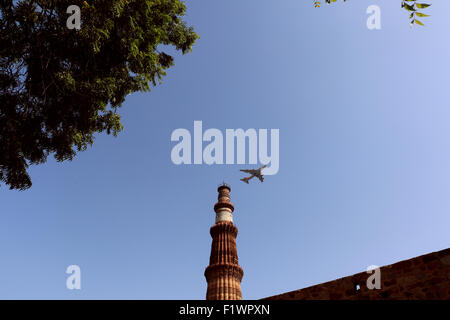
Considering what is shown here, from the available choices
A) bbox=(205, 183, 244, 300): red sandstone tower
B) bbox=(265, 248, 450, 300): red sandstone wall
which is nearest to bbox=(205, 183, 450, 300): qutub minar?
bbox=(265, 248, 450, 300): red sandstone wall

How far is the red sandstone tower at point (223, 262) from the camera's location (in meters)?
25.9

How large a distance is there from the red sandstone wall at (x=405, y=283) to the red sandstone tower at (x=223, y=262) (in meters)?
19.8

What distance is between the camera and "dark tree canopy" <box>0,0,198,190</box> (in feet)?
32.2

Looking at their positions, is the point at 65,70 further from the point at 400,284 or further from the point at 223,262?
the point at 223,262

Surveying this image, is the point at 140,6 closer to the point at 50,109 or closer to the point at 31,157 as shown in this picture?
the point at 50,109

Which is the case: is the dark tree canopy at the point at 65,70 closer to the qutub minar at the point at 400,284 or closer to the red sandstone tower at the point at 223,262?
the qutub minar at the point at 400,284

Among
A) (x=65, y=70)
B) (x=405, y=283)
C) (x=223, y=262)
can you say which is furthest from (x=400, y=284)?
(x=223, y=262)

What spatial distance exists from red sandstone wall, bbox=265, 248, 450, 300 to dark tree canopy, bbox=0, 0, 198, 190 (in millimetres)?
9463

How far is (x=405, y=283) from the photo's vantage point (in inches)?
246

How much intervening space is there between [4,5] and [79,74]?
2.82 metres

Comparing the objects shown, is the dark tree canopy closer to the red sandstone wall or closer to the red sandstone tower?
the red sandstone wall
